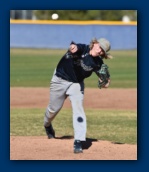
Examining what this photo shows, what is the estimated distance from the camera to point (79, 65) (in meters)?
6.14

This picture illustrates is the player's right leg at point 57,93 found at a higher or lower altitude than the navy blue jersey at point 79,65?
lower

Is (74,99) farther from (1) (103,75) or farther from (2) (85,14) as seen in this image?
(2) (85,14)

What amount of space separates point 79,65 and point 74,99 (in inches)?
15.1

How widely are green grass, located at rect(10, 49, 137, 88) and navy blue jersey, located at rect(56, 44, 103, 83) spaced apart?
10.5m

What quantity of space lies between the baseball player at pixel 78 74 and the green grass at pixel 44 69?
1045 cm

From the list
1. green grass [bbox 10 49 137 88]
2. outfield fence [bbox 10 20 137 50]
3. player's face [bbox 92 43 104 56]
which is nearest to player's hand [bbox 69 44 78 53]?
player's face [bbox 92 43 104 56]

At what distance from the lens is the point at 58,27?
33312mm

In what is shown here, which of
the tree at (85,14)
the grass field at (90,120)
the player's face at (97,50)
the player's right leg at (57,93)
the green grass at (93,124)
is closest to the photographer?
the player's face at (97,50)

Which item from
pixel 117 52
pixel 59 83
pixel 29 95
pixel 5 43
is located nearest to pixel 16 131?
pixel 59 83

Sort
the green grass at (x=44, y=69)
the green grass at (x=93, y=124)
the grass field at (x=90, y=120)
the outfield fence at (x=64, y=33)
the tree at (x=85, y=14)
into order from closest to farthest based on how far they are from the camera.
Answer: the green grass at (x=93, y=124) → the grass field at (x=90, y=120) → the green grass at (x=44, y=69) → the outfield fence at (x=64, y=33) → the tree at (x=85, y=14)

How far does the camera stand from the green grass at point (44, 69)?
17938mm

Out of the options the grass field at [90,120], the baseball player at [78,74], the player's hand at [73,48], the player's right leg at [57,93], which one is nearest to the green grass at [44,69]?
the grass field at [90,120]

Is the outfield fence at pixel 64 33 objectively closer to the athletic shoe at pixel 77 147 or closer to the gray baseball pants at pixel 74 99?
the gray baseball pants at pixel 74 99

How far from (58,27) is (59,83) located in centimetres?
2715
